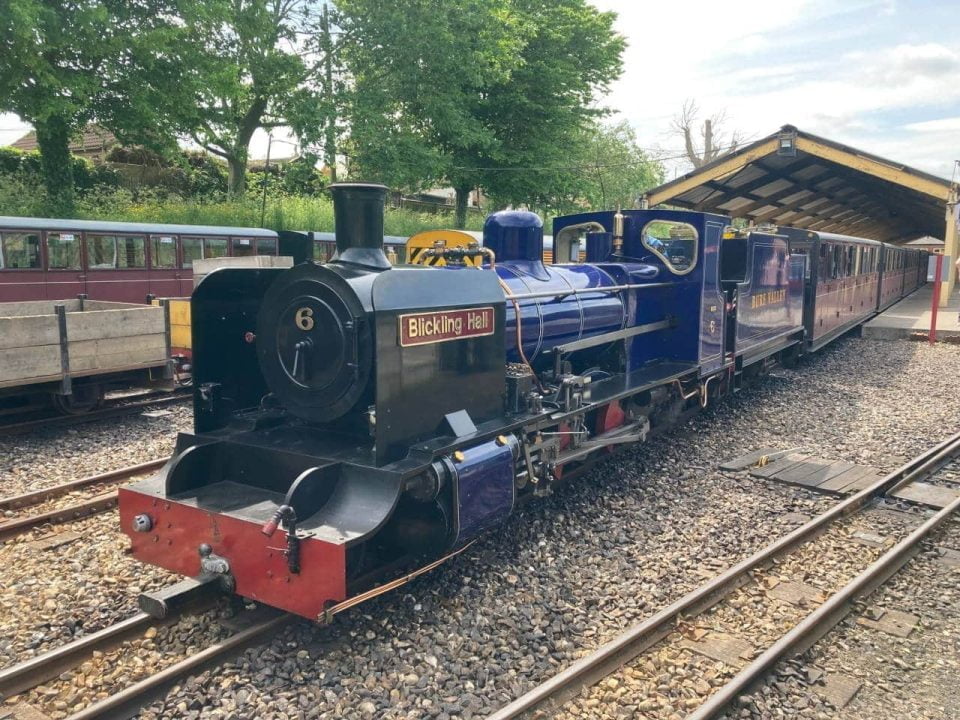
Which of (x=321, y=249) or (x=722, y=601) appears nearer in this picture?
(x=722, y=601)

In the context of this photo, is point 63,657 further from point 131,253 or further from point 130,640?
point 131,253

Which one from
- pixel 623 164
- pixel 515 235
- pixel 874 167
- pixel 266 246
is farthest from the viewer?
pixel 623 164

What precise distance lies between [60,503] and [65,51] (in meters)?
13.4

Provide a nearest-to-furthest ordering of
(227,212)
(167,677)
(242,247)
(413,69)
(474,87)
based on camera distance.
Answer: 1. (167,677)
2. (242,247)
3. (227,212)
4. (413,69)
5. (474,87)

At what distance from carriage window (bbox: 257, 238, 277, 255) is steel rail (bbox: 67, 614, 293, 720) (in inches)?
569

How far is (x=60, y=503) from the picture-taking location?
6109 millimetres

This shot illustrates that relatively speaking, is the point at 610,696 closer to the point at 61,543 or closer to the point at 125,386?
the point at 61,543

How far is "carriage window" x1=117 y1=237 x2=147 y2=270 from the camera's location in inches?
589

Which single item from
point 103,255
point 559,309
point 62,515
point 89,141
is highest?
point 89,141

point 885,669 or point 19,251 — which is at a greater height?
point 19,251

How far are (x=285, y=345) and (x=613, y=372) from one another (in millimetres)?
4007

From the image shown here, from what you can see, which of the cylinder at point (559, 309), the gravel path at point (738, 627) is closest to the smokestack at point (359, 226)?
the cylinder at point (559, 309)

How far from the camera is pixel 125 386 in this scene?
940 centimetres

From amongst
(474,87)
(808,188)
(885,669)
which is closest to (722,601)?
(885,669)
